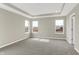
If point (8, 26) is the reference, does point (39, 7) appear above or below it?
above

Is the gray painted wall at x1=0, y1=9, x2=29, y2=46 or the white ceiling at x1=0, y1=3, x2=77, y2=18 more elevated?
the white ceiling at x1=0, y1=3, x2=77, y2=18

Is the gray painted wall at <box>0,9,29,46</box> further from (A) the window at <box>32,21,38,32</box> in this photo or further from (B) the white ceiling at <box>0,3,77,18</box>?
(A) the window at <box>32,21,38,32</box>

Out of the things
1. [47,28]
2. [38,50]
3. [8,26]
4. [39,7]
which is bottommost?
[38,50]

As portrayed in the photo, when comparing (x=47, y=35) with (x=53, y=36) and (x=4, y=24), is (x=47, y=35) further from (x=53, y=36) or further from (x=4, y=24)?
(x=4, y=24)

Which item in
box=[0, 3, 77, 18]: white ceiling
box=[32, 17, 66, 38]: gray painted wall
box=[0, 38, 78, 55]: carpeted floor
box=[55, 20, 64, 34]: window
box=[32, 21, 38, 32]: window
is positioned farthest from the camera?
box=[32, 21, 38, 32]: window

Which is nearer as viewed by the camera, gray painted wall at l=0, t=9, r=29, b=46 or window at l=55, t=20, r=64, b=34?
gray painted wall at l=0, t=9, r=29, b=46

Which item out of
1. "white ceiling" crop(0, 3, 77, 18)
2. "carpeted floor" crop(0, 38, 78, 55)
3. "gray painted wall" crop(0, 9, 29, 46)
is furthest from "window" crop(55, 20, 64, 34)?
"gray painted wall" crop(0, 9, 29, 46)

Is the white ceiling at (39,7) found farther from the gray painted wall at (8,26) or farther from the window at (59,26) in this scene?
the window at (59,26)

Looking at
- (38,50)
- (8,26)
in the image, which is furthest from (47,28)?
(38,50)

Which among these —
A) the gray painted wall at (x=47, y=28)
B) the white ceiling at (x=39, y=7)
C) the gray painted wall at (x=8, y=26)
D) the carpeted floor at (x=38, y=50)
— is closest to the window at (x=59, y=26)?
the gray painted wall at (x=47, y=28)

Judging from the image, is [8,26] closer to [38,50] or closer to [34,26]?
[38,50]

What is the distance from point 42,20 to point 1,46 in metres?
5.60

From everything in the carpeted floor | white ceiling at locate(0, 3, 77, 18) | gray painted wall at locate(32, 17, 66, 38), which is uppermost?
white ceiling at locate(0, 3, 77, 18)

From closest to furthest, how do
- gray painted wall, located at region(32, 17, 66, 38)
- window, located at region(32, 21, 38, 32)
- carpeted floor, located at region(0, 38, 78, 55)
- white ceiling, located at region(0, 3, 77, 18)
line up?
carpeted floor, located at region(0, 38, 78, 55) < white ceiling, located at region(0, 3, 77, 18) < gray painted wall, located at region(32, 17, 66, 38) < window, located at region(32, 21, 38, 32)
